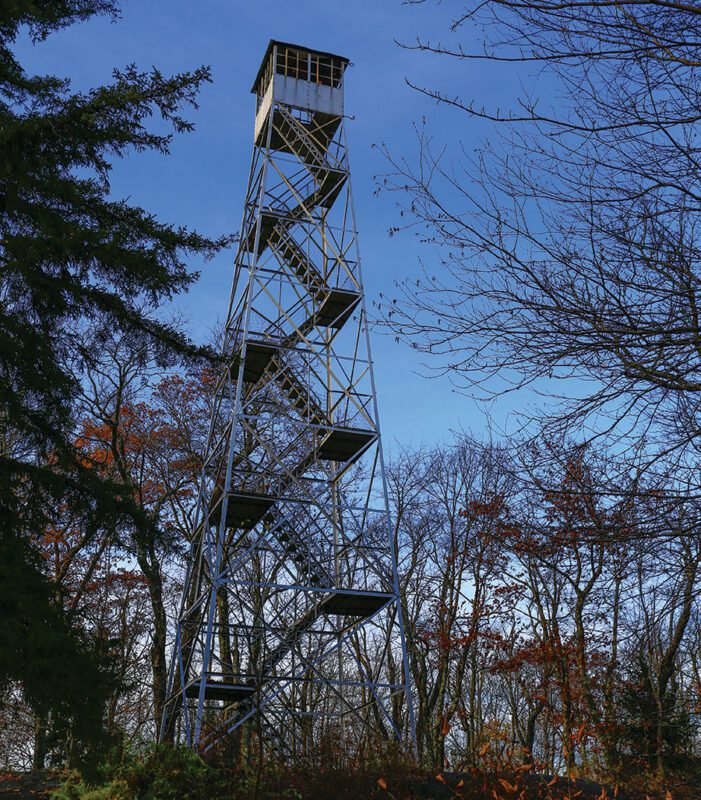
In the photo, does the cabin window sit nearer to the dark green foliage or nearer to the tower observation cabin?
the tower observation cabin

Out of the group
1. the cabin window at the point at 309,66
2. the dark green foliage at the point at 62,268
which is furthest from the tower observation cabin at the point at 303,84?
the dark green foliage at the point at 62,268

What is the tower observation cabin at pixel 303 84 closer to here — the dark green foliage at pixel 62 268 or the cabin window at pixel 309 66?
the cabin window at pixel 309 66

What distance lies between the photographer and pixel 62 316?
9641 millimetres

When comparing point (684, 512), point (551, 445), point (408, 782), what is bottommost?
point (408, 782)

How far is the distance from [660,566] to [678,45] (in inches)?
124

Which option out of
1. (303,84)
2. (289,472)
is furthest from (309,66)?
(289,472)

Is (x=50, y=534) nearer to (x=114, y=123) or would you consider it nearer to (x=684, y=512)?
(x=114, y=123)

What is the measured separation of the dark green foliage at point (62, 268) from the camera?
28.6ft

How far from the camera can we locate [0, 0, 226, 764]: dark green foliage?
343 inches

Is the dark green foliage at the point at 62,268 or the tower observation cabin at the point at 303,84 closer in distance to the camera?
the dark green foliage at the point at 62,268

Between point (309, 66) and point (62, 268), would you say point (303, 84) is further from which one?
point (62, 268)

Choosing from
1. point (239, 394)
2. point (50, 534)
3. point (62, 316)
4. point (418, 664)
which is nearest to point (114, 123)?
point (62, 316)

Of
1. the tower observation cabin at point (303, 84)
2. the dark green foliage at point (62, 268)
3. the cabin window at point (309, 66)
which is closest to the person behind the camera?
the dark green foliage at point (62, 268)

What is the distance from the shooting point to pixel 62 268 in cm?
938
